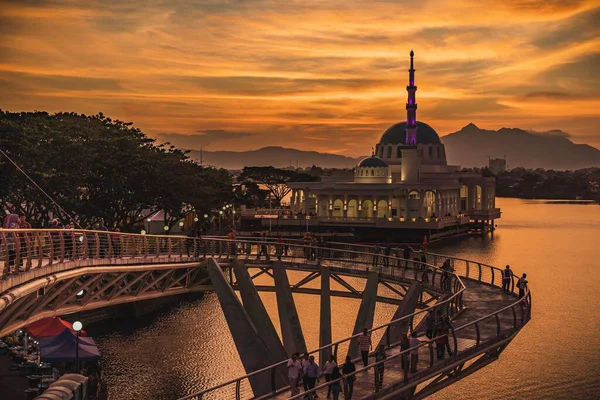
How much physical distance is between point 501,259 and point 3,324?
3604 inches

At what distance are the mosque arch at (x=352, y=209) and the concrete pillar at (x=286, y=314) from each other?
109848 mm

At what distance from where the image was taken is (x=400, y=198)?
154000 millimetres

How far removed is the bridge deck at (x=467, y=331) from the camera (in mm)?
25281

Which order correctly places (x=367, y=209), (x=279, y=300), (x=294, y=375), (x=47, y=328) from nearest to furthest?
(x=294, y=375), (x=47, y=328), (x=279, y=300), (x=367, y=209)

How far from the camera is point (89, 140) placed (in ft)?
247

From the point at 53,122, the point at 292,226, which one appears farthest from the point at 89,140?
the point at 292,226

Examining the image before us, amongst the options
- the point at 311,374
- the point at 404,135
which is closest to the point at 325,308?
the point at 311,374

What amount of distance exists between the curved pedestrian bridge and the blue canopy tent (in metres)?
2.08

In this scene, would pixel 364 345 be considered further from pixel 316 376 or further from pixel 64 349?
pixel 64 349

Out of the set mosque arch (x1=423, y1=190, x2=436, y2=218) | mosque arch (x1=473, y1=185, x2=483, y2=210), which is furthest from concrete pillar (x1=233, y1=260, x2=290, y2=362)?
mosque arch (x1=473, y1=185, x2=483, y2=210)

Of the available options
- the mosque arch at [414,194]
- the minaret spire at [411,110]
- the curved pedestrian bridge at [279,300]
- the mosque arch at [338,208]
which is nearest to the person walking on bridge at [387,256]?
the curved pedestrian bridge at [279,300]

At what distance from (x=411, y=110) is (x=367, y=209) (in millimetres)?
34319

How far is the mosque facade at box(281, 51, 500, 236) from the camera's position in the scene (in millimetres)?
147625

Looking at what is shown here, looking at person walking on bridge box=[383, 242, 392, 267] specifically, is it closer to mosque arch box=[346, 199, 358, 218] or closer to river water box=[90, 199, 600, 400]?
river water box=[90, 199, 600, 400]
